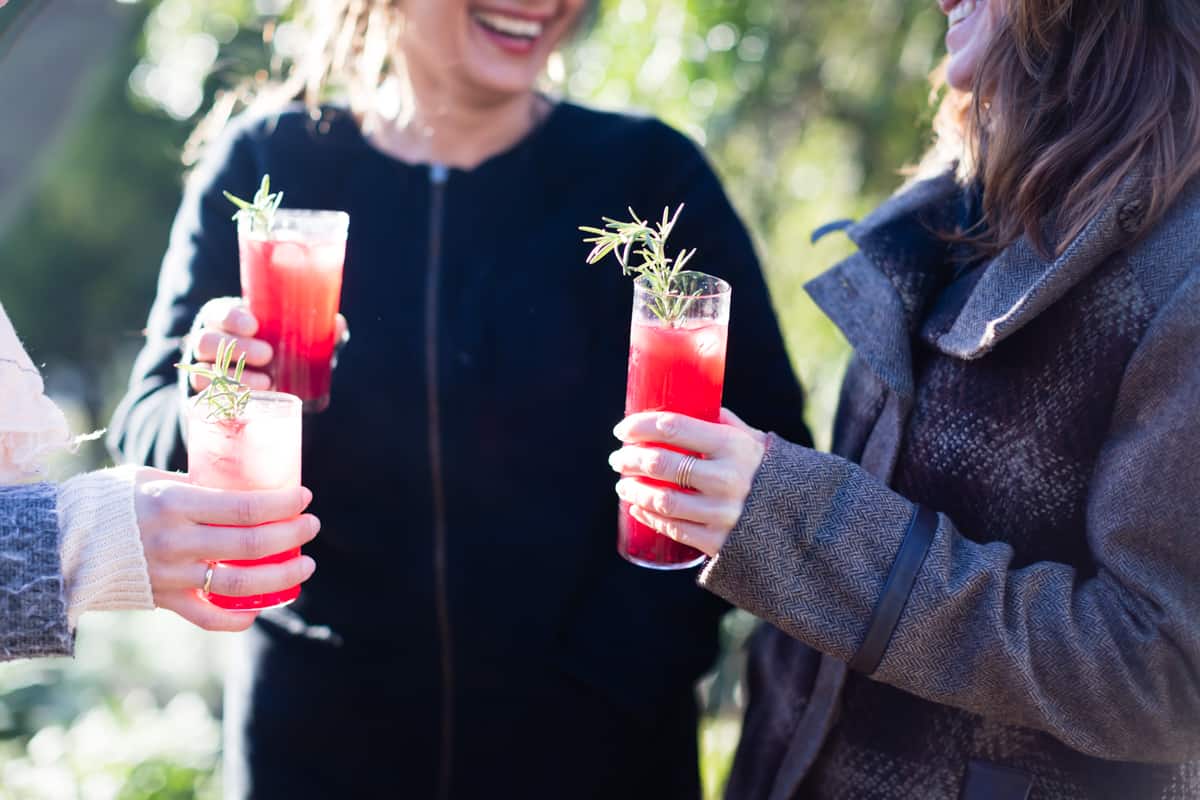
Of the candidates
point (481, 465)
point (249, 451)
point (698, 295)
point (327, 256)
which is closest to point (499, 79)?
point (327, 256)

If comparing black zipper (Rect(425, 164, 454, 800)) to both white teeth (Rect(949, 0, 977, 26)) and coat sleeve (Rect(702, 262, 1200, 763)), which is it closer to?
coat sleeve (Rect(702, 262, 1200, 763))

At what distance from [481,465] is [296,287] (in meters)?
0.55

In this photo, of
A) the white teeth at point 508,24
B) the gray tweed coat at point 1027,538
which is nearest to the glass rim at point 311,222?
the white teeth at point 508,24

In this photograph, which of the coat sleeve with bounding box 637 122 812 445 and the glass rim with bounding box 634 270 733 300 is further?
the coat sleeve with bounding box 637 122 812 445

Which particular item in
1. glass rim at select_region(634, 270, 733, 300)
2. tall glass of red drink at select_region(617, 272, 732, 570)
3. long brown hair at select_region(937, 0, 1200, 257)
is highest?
long brown hair at select_region(937, 0, 1200, 257)

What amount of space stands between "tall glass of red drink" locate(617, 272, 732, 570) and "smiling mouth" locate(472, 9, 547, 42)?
3.17 ft

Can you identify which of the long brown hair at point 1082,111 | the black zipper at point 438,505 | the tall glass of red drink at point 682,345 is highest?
the long brown hair at point 1082,111

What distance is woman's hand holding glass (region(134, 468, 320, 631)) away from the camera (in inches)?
64.4

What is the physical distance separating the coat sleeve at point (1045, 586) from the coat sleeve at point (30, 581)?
2.99ft

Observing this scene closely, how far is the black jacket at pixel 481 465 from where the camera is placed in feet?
7.89

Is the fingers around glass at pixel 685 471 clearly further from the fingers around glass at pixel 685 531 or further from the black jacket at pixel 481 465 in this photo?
the black jacket at pixel 481 465

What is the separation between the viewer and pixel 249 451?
172 centimetres

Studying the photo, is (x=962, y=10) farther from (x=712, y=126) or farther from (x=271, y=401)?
(x=712, y=126)

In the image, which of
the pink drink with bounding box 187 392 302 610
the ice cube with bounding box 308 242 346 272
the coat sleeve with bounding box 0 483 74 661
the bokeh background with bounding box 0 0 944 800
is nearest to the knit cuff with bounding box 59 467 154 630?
the coat sleeve with bounding box 0 483 74 661
